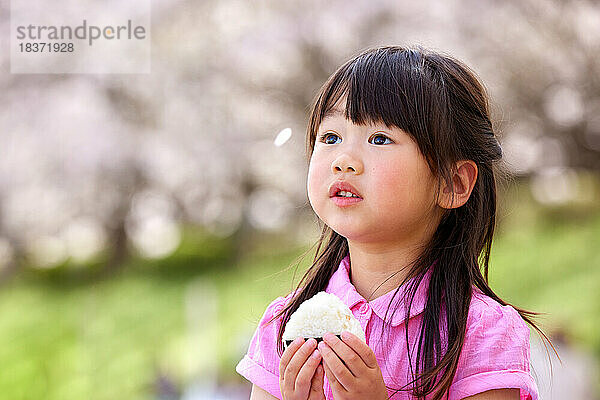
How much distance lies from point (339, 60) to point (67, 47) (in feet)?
3.06

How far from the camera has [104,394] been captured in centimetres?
247

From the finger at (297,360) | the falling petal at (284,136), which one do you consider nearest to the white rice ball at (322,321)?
the finger at (297,360)

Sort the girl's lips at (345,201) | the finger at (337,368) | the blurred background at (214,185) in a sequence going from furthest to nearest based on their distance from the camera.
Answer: the blurred background at (214,185), the girl's lips at (345,201), the finger at (337,368)

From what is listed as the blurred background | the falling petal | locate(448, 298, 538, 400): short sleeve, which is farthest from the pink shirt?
the blurred background

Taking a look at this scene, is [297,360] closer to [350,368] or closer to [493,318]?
[350,368]

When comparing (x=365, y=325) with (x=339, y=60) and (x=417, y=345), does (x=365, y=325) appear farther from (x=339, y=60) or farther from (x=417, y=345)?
(x=339, y=60)

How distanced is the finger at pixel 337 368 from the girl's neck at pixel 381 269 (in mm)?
167

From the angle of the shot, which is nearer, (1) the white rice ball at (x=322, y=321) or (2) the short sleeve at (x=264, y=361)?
(1) the white rice ball at (x=322, y=321)

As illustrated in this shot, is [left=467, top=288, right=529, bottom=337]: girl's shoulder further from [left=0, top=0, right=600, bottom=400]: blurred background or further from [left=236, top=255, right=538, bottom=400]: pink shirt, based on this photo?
[left=0, top=0, right=600, bottom=400]: blurred background

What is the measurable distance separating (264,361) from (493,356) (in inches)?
11.5

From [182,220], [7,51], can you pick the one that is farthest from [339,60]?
[7,51]

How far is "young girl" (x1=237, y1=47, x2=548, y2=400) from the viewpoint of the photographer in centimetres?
81

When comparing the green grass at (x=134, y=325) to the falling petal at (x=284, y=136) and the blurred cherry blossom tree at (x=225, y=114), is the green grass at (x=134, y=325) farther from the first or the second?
the falling petal at (x=284, y=136)

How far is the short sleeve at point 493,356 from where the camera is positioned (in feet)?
2.64
